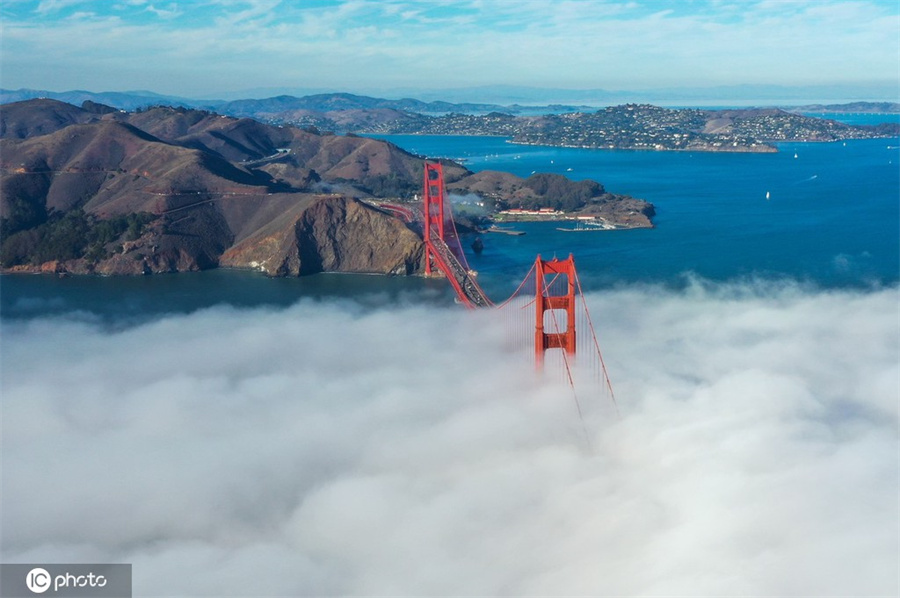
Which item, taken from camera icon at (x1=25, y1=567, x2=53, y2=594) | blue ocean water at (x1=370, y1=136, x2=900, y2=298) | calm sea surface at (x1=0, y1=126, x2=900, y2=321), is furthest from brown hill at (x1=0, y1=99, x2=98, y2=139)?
camera icon at (x1=25, y1=567, x2=53, y2=594)

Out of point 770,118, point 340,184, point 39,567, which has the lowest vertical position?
point 39,567

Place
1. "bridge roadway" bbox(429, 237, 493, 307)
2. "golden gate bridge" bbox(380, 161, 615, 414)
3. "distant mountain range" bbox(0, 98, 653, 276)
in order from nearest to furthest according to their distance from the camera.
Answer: "golden gate bridge" bbox(380, 161, 615, 414), "bridge roadway" bbox(429, 237, 493, 307), "distant mountain range" bbox(0, 98, 653, 276)

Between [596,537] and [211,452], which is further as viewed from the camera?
[211,452]

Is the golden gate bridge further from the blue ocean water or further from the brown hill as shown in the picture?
the brown hill

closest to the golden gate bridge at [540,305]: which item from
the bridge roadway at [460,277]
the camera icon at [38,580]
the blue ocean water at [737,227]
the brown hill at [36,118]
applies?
the bridge roadway at [460,277]

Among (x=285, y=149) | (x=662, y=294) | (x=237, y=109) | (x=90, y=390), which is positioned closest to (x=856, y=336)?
(x=662, y=294)

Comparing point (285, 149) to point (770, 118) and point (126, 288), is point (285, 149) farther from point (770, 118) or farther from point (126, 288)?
point (770, 118)
